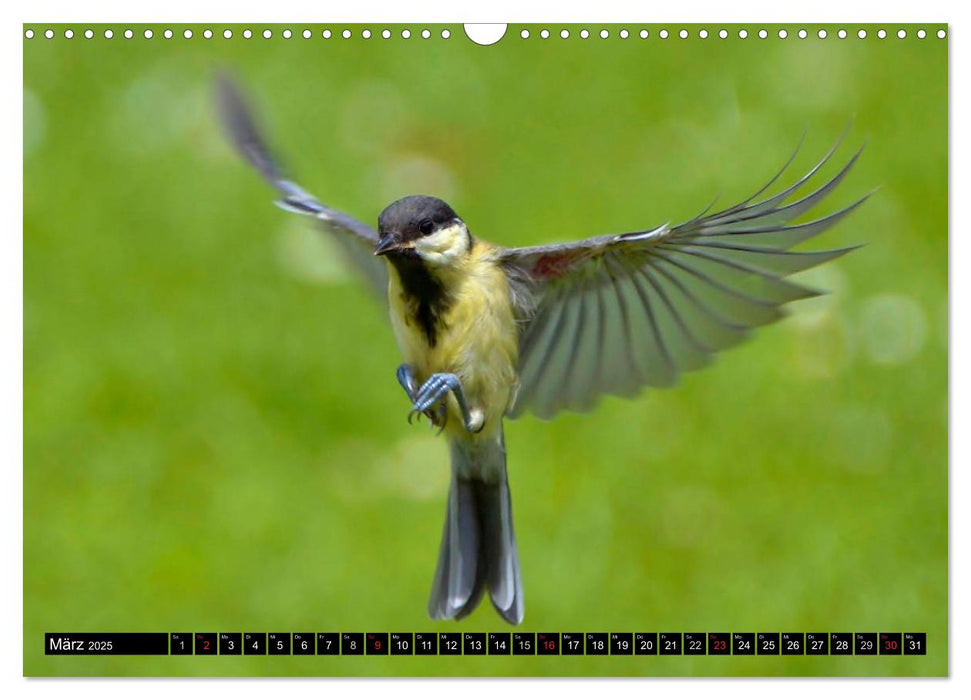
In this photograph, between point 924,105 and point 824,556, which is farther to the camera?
point 824,556

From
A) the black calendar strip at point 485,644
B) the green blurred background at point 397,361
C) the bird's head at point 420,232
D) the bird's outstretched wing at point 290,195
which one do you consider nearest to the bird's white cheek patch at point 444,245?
the bird's head at point 420,232

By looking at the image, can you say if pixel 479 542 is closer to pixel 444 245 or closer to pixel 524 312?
pixel 524 312

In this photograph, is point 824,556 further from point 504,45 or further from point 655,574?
point 504,45

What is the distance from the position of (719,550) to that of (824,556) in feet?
0.62

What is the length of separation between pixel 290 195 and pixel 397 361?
40 centimetres

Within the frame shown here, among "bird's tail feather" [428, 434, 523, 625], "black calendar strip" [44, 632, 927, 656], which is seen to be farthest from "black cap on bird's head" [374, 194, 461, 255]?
"black calendar strip" [44, 632, 927, 656]

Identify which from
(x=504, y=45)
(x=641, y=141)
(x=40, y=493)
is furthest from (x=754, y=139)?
(x=40, y=493)

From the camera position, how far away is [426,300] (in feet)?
6.68

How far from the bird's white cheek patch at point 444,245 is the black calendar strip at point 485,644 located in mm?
637

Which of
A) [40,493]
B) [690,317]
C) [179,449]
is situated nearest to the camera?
[690,317]

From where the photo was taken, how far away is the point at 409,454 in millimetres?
2697

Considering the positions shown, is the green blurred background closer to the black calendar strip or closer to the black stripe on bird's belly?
the black calendar strip

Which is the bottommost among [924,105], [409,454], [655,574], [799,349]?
[655,574]

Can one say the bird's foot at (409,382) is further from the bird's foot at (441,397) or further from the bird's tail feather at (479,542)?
the bird's tail feather at (479,542)
